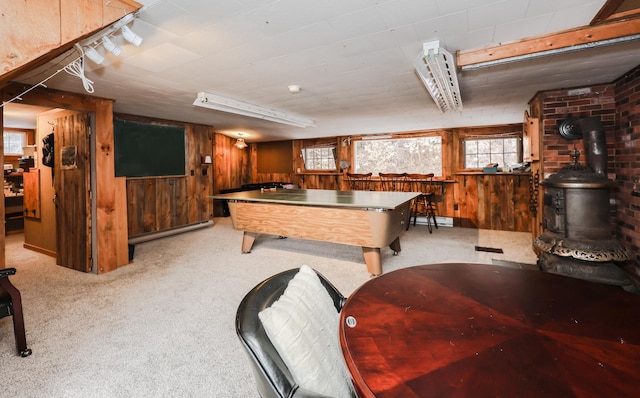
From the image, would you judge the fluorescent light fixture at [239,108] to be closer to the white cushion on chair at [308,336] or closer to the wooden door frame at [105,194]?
the wooden door frame at [105,194]

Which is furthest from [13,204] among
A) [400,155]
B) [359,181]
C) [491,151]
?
[491,151]

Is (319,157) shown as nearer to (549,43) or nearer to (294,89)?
(294,89)

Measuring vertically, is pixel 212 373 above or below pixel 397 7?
below

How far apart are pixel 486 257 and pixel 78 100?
221 inches

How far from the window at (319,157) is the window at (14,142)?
6357 mm

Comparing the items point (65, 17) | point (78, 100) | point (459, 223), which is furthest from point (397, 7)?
A: point (459, 223)

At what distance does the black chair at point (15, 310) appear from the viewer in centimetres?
204

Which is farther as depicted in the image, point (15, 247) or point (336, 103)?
point (15, 247)

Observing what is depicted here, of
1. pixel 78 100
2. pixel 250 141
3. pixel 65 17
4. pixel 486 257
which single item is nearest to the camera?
pixel 65 17

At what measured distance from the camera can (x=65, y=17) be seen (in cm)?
164

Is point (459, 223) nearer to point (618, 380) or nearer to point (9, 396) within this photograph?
point (618, 380)

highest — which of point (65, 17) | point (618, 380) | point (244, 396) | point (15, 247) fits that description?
point (65, 17)

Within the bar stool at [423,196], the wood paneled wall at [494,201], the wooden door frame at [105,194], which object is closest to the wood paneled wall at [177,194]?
the wooden door frame at [105,194]

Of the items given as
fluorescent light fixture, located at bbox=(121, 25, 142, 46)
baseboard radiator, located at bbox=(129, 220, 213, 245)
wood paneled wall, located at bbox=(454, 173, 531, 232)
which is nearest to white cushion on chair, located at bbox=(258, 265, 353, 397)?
fluorescent light fixture, located at bbox=(121, 25, 142, 46)
